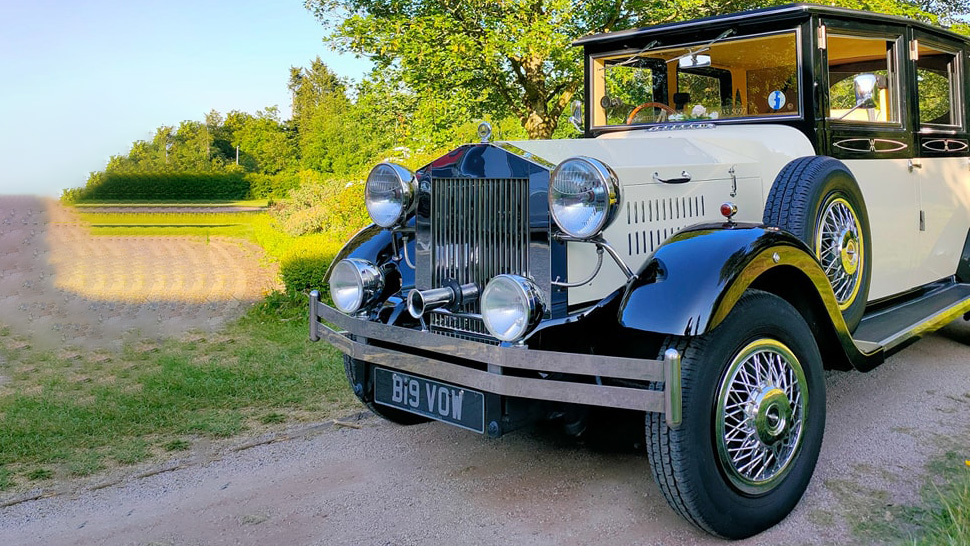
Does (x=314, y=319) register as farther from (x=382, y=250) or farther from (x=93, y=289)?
(x=93, y=289)

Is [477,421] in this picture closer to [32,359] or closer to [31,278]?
[32,359]

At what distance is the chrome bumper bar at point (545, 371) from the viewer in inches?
101

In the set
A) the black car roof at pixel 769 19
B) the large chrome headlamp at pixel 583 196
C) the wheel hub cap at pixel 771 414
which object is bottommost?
the wheel hub cap at pixel 771 414

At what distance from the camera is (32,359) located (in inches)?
225

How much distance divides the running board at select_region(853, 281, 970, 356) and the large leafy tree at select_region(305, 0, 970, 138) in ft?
17.9

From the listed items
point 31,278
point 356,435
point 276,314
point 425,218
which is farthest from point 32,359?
point 425,218

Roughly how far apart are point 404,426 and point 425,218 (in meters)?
1.36

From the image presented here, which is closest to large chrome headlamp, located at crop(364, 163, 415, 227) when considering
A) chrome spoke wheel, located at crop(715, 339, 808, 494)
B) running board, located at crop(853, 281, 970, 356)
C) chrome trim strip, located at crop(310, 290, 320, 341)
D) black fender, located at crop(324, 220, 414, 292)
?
black fender, located at crop(324, 220, 414, 292)

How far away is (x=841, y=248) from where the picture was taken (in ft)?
12.3

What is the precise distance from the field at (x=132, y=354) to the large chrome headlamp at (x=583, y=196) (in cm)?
235

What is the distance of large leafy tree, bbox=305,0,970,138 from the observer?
371 inches

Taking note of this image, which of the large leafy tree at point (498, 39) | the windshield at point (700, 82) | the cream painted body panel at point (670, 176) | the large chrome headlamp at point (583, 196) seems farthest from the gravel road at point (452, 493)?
the large leafy tree at point (498, 39)

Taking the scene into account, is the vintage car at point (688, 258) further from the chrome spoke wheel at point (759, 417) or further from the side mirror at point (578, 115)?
the side mirror at point (578, 115)

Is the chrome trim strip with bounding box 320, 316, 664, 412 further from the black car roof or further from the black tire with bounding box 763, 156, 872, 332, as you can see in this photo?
the black car roof
